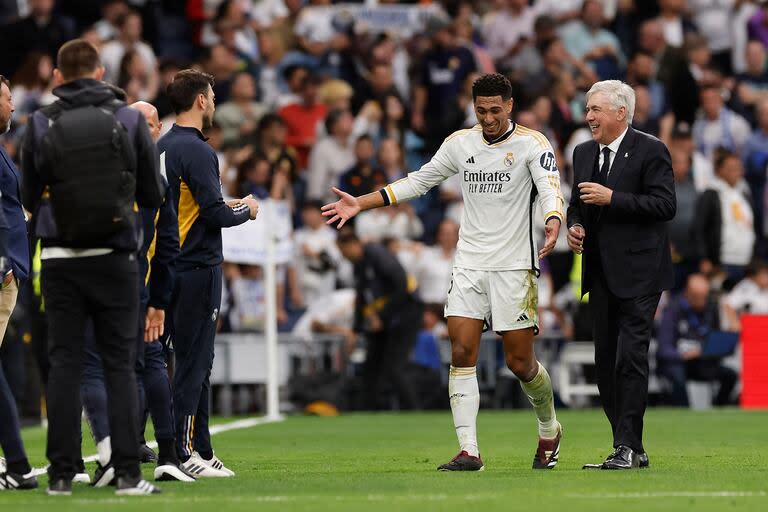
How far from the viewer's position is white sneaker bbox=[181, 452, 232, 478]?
997 centimetres

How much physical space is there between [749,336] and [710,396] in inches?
49.6

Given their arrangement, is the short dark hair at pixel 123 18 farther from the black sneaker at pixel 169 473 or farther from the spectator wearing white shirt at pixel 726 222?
the black sneaker at pixel 169 473

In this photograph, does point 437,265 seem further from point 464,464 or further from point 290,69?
point 464,464

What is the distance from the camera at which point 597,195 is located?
10.4 m

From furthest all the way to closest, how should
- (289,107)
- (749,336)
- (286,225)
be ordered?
1. (289,107)
2. (749,336)
3. (286,225)

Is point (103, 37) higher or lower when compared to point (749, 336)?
higher

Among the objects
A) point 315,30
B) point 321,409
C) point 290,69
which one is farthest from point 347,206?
point 315,30

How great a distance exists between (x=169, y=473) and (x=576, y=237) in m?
3.09

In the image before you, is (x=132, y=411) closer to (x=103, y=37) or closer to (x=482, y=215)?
(x=482, y=215)

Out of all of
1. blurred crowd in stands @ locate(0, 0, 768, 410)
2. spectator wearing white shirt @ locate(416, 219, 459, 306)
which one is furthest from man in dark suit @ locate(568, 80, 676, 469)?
spectator wearing white shirt @ locate(416, 219, 459, 306)

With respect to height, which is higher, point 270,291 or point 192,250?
point 192,250

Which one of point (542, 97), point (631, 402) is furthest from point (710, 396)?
point (631, 402)

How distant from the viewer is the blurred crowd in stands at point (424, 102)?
21406 millimetres

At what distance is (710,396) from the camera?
21188 millimetres
